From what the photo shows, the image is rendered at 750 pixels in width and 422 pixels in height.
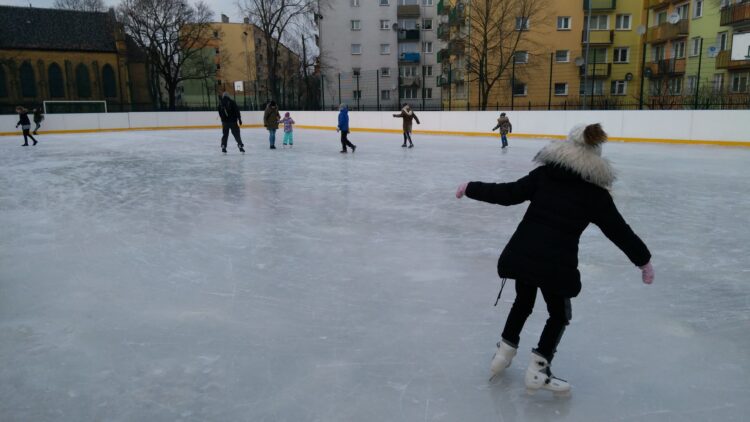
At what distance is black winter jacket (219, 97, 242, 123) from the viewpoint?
1278 centimetres

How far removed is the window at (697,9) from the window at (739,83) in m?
16.0

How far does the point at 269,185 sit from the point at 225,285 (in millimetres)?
4557

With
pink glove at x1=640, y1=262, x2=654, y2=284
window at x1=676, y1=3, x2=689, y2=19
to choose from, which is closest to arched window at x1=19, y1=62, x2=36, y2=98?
window at x1=676, y1=3, x2=689, y2=19

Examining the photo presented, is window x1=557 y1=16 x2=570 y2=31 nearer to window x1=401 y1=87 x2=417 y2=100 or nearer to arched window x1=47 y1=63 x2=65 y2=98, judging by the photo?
window x1=401 y1=87 x2=417 y2=100

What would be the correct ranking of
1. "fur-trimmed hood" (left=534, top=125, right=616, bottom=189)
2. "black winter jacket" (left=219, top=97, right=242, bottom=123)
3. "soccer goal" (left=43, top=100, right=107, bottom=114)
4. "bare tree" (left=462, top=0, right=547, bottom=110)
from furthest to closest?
"bare tree" (left=462, top=0, right=547, bottom=110) → "soccer goal" (left=43, top=100, right=107, bottom=114) → "black winter jacket" (left=219, top=97, right=242, bottom=123) → "fur-trimmed hood" (left=534, top=125, right=616, bottom=189)

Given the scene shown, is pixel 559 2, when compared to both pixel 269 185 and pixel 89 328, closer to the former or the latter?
pixel 269 185

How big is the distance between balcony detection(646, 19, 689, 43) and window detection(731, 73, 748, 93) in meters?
16.0

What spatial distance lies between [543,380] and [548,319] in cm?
26

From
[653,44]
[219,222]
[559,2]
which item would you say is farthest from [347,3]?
[219,222]

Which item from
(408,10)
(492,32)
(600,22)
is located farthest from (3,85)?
(600,22)

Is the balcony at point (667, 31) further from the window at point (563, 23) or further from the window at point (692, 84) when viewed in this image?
the window at point (692, 84)

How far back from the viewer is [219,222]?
226 inches

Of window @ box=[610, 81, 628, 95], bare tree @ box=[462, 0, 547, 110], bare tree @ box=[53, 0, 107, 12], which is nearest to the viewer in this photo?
window @ box=[610, 81, 628, 95]

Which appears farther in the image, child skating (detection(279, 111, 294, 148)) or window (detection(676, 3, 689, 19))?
window (detection(676, 3, 689, 19))
